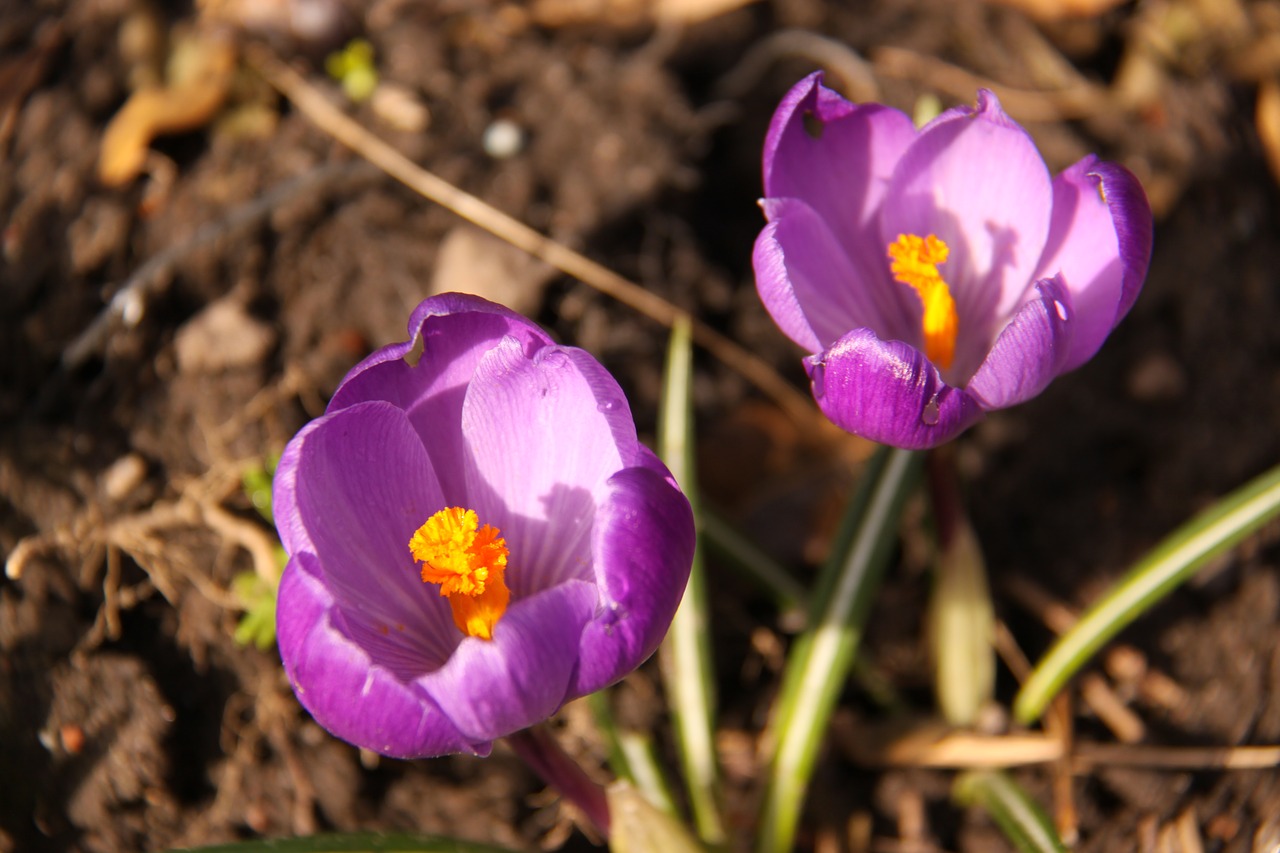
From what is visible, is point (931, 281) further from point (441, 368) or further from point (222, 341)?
point (222, 341)

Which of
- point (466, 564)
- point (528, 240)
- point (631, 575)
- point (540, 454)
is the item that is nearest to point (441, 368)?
point (540, 454)

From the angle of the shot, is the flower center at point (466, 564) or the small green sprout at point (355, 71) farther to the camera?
the small green sprout at point (355, 71)

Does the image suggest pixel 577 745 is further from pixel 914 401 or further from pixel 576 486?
pixel 914 401

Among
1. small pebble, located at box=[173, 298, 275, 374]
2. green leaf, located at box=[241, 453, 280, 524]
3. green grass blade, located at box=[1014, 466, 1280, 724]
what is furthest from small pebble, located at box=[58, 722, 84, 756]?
green grass blade, located at box=[1014, 466, 1280, 724]

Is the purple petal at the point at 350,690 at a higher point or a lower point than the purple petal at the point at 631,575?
lower

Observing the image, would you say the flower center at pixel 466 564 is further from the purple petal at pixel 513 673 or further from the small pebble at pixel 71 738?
the small pebble at pixel 71 738

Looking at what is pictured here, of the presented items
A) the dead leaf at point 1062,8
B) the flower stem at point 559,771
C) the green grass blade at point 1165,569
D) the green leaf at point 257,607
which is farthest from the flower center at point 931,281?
the dead leaf at point 1062,8
